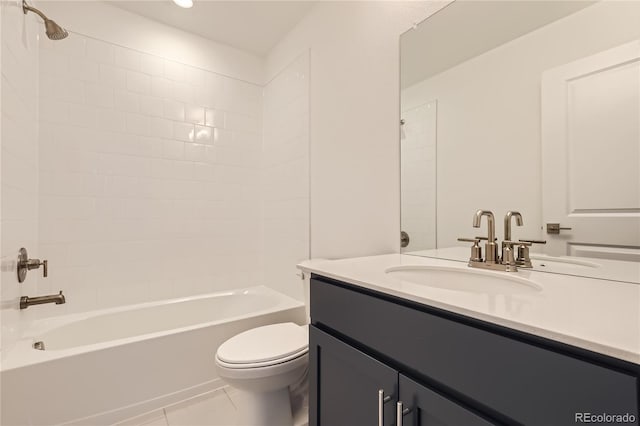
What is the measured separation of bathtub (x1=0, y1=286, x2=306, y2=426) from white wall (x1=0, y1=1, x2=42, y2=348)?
0.19m

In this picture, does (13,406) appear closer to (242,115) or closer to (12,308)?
(12,308)

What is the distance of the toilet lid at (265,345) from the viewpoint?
1250 mm

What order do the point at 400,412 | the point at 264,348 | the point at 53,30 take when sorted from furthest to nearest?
the point at 53,30 < the point at 264,348 < the point at 400,412

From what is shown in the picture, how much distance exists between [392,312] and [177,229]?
6.52ft

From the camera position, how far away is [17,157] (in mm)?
1391

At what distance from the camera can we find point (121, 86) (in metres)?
2.01

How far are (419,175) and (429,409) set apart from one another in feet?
3.16

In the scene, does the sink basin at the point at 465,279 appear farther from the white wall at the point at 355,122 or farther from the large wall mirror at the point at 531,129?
the white wall at the point at 355,122

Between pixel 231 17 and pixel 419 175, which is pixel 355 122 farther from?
pixel 231 17

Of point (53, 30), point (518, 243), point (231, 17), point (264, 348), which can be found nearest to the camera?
point (518, 243)

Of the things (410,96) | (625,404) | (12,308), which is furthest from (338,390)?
(12,308)

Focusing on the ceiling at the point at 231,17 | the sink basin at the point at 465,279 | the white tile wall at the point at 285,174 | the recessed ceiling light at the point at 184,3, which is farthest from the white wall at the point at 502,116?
the recessed ceiling light at the point at 184,3

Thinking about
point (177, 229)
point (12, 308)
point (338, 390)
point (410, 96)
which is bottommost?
point (338, 390)

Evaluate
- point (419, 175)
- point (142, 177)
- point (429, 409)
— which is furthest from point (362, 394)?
point (142, 177)
